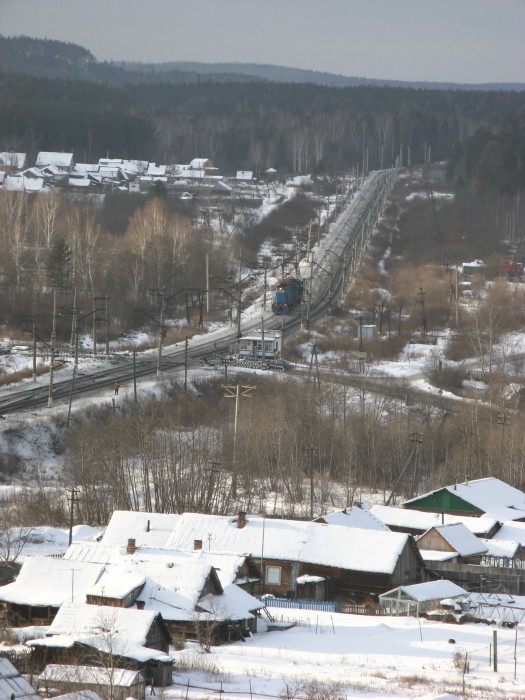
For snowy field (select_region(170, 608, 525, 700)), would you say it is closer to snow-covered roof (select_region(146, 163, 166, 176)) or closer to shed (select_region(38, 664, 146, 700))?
shed (select_region(38, 664, 146, 700))

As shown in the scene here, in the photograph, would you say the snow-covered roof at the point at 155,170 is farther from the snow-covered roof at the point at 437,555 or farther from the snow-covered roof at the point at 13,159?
the snow-covered roof at the point at 437,555

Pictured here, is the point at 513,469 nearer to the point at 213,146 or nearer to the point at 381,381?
the point at 381,381

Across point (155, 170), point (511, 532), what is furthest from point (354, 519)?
point (155, 170)

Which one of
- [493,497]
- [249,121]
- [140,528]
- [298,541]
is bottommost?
[493,497]

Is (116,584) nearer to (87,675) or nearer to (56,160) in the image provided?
(87,675)

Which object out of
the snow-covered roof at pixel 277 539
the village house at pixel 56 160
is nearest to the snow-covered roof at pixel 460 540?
the snow-covered roof at pixel 277 539

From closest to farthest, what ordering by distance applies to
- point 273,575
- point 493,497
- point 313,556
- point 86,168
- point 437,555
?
point 313,556 → point 273,575 → point 437,555 → point 493,497 → point 86,168

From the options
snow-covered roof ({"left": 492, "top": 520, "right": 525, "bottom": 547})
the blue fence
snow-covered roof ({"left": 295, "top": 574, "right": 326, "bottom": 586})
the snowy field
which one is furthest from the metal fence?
snow-covered roof ({"left": 492, "top": 520, "right": 525, "bottom": 547})
